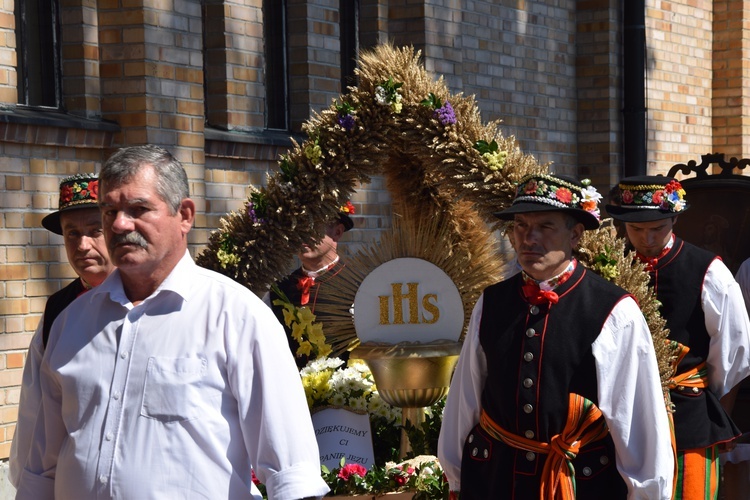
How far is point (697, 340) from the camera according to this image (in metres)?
5.26

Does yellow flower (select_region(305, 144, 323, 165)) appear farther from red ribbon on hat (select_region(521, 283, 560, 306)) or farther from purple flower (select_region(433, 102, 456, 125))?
red ribbon on hat (select_region(521, 283, 560, 306))

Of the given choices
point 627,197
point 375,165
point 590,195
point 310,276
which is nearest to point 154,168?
point 590,195

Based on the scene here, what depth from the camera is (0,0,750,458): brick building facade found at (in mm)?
5855

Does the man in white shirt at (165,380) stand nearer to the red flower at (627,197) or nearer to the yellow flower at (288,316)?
the yellow flower at (288,316)

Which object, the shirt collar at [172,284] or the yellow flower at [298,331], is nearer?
the shirt collar at [172,284]

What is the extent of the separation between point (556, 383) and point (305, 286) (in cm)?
235

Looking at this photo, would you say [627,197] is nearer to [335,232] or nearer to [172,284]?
[335,232]

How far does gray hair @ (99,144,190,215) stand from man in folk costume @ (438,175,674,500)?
130 cm

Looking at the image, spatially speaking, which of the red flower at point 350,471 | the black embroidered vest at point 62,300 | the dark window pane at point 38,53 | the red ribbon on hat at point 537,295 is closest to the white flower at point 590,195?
the red ribbon on hat at point 537,295

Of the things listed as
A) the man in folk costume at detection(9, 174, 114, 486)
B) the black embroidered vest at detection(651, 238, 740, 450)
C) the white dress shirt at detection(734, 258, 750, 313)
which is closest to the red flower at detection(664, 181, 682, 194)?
the black embroidered vest at detection(651, 238, 740, 450)

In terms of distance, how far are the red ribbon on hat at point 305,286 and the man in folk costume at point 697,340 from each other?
1.50 meters

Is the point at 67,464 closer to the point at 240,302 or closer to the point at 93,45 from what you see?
the point at 240,302

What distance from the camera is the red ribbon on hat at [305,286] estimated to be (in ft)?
19.4

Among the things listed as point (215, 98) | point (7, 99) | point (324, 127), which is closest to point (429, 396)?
point (324, 127)
